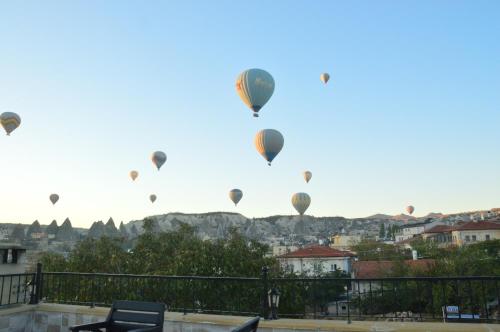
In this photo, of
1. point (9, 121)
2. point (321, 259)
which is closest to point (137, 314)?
point (9, 121)

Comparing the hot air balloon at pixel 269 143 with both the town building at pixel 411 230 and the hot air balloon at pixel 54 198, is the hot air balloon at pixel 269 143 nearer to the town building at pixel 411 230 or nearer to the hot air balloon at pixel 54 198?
the hot air balloon at pixel 54 198

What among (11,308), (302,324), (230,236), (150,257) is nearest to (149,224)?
(150,257)

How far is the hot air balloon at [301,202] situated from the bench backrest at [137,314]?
36.1 m

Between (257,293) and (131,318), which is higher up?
(131,318)

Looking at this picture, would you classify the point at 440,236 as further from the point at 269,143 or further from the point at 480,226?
the point at 269,143

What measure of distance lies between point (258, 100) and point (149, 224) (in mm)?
17866

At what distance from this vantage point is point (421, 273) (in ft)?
153

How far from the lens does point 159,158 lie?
38.8m

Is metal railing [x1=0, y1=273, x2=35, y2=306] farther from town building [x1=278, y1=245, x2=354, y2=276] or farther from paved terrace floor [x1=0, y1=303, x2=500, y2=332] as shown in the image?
town building [x1=278, y1=245, x2=354, y2=276]

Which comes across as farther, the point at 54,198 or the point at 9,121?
the point at 54,198

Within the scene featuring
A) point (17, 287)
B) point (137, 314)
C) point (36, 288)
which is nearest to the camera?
point (137, 314)

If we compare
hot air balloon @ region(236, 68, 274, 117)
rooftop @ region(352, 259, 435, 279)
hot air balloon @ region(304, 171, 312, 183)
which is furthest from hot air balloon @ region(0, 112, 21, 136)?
rooftop @ region(352, 259, 435, 279)

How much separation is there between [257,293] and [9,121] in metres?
23.6

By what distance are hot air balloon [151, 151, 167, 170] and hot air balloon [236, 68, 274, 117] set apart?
18.2 meters
